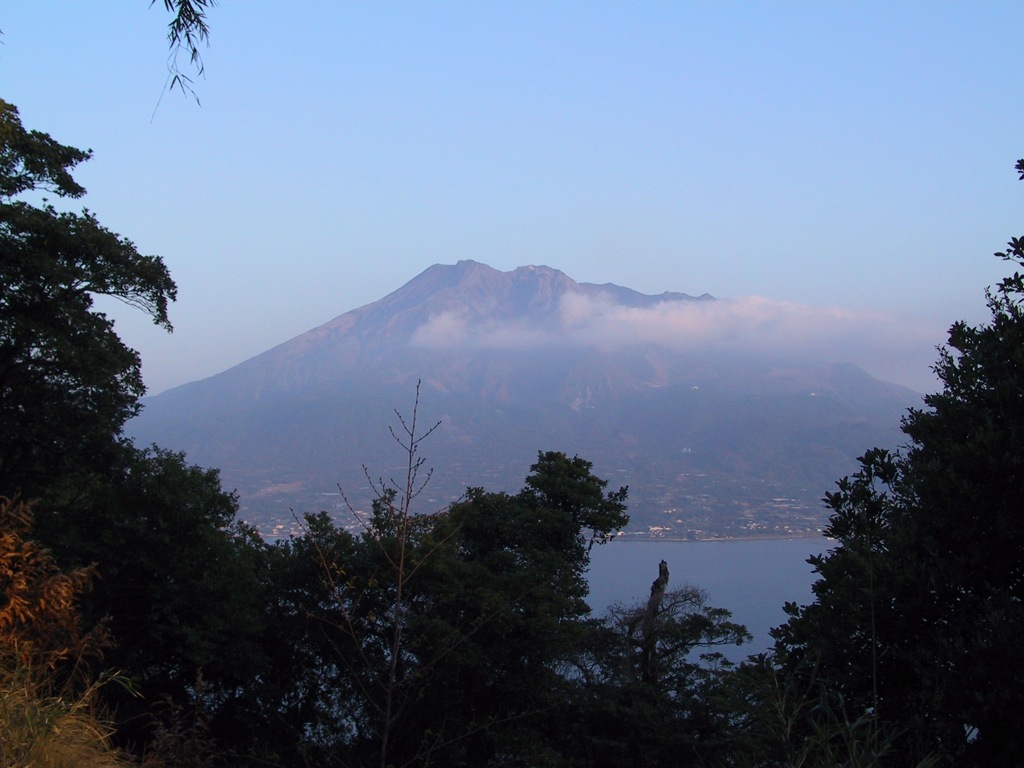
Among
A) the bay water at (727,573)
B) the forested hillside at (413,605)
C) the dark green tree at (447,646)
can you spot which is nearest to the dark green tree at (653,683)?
the forested hillside at (413,605)

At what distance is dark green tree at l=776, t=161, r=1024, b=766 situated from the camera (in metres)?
3.96

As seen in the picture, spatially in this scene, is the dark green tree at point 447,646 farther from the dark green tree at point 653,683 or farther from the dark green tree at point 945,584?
the dark green tree at point 945,584

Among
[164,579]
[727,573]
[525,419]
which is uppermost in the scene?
[164,579]

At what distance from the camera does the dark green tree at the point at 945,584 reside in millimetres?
3955

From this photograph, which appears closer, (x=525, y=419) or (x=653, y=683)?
(x=653, y=683)

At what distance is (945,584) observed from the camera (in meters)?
4.38

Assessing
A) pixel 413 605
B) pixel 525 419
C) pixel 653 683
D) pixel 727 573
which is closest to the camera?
pixel 413 605

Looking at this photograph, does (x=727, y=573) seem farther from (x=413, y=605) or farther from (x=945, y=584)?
(x=945, y=584)

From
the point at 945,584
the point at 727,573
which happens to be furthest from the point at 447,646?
the point at 727,573

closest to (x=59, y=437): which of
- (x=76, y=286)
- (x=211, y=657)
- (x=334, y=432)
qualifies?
(x=76, y=286)

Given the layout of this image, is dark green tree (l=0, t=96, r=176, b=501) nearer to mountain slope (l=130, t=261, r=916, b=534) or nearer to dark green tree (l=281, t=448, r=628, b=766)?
dark green tree (l=281, t=448, r=628, b=766)

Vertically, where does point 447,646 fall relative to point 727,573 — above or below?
above

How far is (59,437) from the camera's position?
1105 cm

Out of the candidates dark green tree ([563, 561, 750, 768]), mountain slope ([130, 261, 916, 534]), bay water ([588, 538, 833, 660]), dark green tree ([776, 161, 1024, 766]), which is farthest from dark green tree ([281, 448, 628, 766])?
mountain slope ([130, 261, 916, 534])
